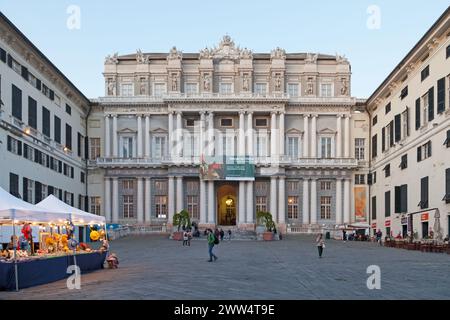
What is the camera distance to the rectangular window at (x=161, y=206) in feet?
228

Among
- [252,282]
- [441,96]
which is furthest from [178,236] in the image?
[252,282]

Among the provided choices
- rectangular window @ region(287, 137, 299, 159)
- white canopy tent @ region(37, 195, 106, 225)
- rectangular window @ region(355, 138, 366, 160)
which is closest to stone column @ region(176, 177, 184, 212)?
rectangular window @ region(287, 137, 299, 159)

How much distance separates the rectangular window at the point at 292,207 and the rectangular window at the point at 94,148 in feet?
74.6

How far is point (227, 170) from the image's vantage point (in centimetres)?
6700

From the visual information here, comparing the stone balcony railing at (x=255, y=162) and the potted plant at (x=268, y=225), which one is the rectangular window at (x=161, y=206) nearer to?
the stone balcony railing at (x=255, y=162)

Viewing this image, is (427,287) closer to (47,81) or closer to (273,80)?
(47,81)

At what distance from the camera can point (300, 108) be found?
227 ft

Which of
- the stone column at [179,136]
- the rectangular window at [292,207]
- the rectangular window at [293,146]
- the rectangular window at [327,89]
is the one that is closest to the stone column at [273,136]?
the rectangular window at [293,146]

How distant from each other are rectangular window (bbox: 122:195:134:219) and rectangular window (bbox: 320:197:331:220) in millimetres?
21792

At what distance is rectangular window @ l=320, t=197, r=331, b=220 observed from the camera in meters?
69.6

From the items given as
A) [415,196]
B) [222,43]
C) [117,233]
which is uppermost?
[222,43]

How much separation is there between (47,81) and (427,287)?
135ft

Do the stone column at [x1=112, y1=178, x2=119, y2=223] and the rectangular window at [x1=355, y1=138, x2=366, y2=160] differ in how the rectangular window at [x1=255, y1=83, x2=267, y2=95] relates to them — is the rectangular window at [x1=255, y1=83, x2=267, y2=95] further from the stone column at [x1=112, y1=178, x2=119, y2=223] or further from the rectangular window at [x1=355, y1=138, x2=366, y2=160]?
the stone column at [x1=112, y1=178, x2=119, y2=223]
